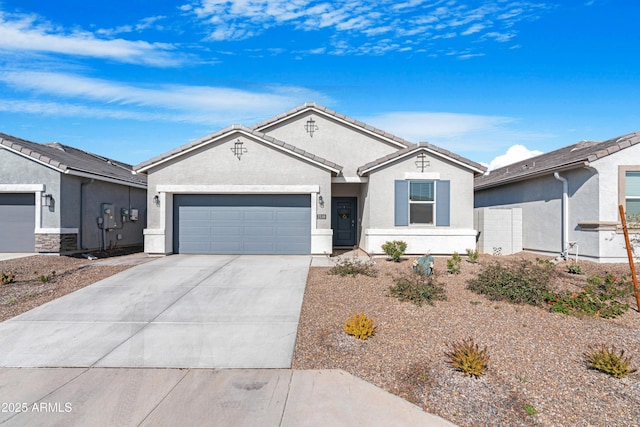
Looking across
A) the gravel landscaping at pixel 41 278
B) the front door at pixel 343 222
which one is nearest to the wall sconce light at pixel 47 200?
the gravel landscaping at pixel 41 278

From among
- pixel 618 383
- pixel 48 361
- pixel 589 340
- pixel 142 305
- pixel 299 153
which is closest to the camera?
pixel 618 383

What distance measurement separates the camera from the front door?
17.3 meters

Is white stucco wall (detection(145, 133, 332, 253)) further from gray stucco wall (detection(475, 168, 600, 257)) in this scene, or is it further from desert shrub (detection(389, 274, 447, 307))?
gray stucco wall (detection(475, 168, 600, 257))

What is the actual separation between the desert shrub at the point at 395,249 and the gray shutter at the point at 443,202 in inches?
68.6

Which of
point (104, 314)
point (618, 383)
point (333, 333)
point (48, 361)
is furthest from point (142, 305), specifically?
point (618, 383)

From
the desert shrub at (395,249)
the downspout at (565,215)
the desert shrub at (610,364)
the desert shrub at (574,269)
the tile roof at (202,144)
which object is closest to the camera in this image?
the desert shrub at (610,364)

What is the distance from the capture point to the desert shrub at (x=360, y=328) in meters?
5.88

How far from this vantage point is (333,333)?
613 centimetres

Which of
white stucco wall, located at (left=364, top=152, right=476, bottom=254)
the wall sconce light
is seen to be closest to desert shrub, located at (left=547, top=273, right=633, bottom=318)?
white stucco wall, located at (left=364, top=152, right=476, bottom=254)

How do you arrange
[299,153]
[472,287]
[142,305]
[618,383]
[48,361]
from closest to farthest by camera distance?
[618,383], [48,361], [142,305], [472,287], [299,153]

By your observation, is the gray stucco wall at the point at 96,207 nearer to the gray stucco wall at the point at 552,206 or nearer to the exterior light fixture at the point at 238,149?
the exterior light fixture at the point at 238,149

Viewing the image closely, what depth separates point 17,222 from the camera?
564 inches

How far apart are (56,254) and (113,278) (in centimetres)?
553

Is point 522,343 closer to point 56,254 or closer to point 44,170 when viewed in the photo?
point 56,254
